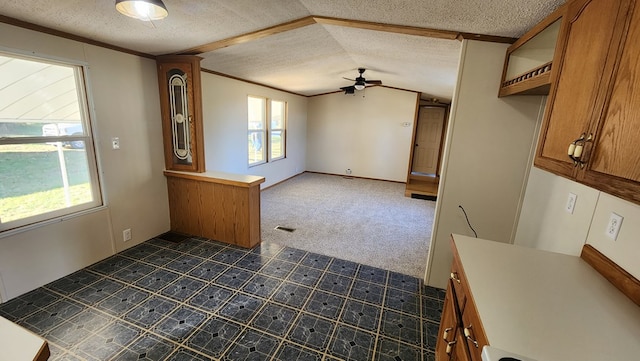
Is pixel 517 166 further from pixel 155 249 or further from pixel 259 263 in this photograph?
pixel 155 249

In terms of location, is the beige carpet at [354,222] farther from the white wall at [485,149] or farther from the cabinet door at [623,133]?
the cabinet door at [623,133]

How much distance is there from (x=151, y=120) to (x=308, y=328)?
2.88 meters

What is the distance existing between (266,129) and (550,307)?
5389 millimetres

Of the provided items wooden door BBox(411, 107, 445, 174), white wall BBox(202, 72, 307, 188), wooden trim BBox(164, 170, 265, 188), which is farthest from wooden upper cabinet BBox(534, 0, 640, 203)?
wooden door BBox(411, 107, 445, 174)

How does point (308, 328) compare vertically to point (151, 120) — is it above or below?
below

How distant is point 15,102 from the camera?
2002 millimetres

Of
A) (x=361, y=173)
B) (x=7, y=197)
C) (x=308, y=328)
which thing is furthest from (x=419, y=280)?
(x=361, y=173)

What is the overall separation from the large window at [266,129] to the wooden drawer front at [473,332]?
15.5 ft

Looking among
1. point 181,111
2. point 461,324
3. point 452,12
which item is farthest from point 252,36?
point 461,324

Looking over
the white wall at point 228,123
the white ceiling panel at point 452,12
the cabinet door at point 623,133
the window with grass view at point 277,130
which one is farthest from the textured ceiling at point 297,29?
the window with grass view at point 277,130

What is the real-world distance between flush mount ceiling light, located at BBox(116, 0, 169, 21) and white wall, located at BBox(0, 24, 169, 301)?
1.22 meters

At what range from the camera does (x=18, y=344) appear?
81 cm

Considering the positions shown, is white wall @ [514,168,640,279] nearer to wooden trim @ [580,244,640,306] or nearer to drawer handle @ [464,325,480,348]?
wooden trim @ [580,244,640,306]

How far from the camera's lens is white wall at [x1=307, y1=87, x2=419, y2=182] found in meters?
6.73
